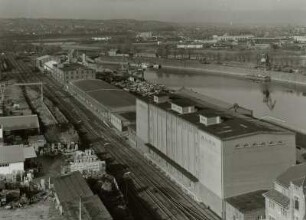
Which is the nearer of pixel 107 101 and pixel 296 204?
pixel 296 204

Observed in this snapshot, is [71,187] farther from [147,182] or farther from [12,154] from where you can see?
[12,154]

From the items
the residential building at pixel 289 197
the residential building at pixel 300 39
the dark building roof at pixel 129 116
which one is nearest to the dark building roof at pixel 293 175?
the residential building at pixel 289 197

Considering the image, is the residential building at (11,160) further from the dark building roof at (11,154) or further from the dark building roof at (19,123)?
the dark building roof at (19,123)

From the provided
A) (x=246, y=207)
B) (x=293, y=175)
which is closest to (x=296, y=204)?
(x=293, y=175)

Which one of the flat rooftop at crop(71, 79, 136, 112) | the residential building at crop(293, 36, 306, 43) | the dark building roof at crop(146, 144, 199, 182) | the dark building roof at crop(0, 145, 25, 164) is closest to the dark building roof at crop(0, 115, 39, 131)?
the flat rooftop at crop(71, 79, 136, 112)

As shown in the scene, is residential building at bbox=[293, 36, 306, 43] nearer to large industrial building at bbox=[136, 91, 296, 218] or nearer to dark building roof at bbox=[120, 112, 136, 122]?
dark building roof at bbox=[120, 112, 136, 122]
